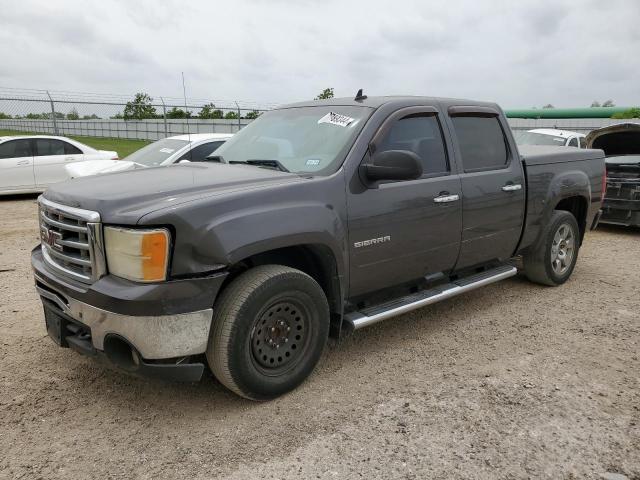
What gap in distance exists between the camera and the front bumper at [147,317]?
9.22ft

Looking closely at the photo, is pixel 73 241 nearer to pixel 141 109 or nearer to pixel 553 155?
pixel 553 155

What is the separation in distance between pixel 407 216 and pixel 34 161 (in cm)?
1032

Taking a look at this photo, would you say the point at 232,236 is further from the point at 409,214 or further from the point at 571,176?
the point at 571,176

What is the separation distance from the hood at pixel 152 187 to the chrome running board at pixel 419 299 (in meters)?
1.05

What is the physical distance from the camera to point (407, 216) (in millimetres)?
3887

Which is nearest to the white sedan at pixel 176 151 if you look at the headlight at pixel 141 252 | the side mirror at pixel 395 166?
the side mirror at pixel 395 166

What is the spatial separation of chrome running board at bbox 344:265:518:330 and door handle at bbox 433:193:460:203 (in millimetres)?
729

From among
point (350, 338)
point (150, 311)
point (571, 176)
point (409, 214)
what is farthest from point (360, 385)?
point (571, 176)

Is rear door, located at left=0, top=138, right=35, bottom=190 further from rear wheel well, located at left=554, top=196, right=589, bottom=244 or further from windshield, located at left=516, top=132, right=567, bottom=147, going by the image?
rear wheel well, located at left=554, top=196, right=589, bottom=244

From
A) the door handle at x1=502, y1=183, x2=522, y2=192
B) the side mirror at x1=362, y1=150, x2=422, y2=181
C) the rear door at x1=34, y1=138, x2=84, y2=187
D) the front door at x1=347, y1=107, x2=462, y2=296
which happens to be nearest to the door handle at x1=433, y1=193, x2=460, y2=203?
the front door at x1=347, y1=107, x2=462, y2=296

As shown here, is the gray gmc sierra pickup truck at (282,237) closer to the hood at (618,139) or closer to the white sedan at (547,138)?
the hood at (618,139)

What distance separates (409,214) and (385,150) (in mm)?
495

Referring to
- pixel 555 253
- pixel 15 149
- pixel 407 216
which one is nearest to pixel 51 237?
pixel 407 216

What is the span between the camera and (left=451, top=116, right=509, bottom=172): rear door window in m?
4.54
